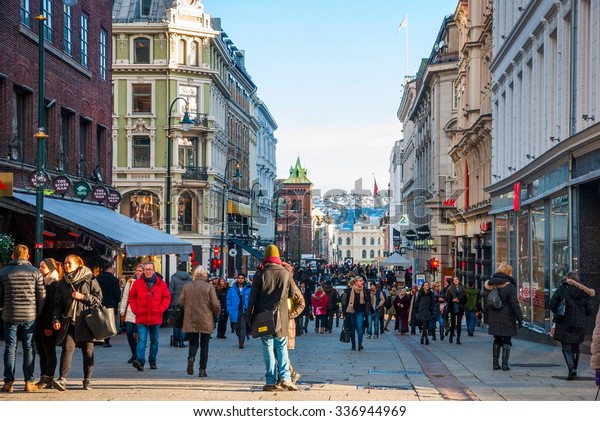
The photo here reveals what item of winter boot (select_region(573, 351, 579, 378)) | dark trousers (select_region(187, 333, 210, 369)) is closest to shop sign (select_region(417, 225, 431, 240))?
winter boot (select_region(573, 351, 579, 378))

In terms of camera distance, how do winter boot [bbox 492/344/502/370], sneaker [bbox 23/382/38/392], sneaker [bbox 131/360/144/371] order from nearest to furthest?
sneaker [bbox 23/382/38/392] < sneaker [bbox 131/360/144/371] < winter boot [bbox 492/344/502/370]

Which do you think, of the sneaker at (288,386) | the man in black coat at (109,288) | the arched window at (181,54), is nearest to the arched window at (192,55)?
the arched window at (181,54)

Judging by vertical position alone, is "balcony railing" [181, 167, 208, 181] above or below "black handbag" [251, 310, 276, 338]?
above

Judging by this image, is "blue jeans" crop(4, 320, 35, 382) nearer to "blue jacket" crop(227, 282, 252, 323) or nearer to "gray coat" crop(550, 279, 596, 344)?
"gray coat" crop(550, 279, 596, 344)

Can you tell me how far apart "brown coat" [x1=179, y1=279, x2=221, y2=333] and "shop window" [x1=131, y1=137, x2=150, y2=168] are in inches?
1866

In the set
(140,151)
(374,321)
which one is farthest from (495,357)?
(140,151)

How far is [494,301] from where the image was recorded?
17062 mm

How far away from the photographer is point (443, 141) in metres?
67.9

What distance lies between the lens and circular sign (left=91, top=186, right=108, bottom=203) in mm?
33969

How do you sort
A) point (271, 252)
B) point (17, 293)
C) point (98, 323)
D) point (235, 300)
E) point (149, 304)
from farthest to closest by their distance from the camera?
point (235, 300) → point (149, 304) → point (98, 323) → point (17, 293) → point (271, 252)

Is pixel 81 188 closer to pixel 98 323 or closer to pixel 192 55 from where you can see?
pixel 98 323

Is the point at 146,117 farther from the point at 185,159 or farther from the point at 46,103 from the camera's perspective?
the point at 46,103

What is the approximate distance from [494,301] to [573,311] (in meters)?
1.68

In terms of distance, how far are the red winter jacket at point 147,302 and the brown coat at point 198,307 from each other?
2.67ft
